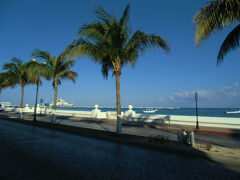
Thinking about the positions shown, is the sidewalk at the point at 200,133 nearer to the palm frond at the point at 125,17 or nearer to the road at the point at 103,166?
the road at the point at 103,166

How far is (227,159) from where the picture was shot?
6.02 meters

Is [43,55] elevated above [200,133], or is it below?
above

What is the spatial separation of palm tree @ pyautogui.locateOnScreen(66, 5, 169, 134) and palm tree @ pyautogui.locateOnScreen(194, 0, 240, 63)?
324cm

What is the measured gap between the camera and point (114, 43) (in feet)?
33.8

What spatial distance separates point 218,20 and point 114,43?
225 inches

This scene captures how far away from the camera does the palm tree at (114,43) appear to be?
10.1 metres

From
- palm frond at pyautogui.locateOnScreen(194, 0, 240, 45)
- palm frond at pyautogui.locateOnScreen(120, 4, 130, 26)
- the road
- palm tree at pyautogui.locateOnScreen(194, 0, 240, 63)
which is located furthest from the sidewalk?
palm frond at pyautogui.locateOnScreen(120, 4, 130, 26)

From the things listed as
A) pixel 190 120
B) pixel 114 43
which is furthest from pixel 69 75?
pixel 190 120

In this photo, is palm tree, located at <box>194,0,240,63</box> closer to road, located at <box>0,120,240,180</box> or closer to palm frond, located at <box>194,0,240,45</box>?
palm frond, located at <box>194,0,240,45</box>

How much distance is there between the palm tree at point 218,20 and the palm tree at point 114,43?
324 centimetres

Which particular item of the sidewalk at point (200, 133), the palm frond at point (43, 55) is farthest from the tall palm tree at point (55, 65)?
the sidewalk at point (200, 133)

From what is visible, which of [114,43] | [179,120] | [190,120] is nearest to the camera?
[114,43]

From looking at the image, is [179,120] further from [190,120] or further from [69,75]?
[69,75]

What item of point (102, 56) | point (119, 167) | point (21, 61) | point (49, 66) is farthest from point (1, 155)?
point (21, 61)
